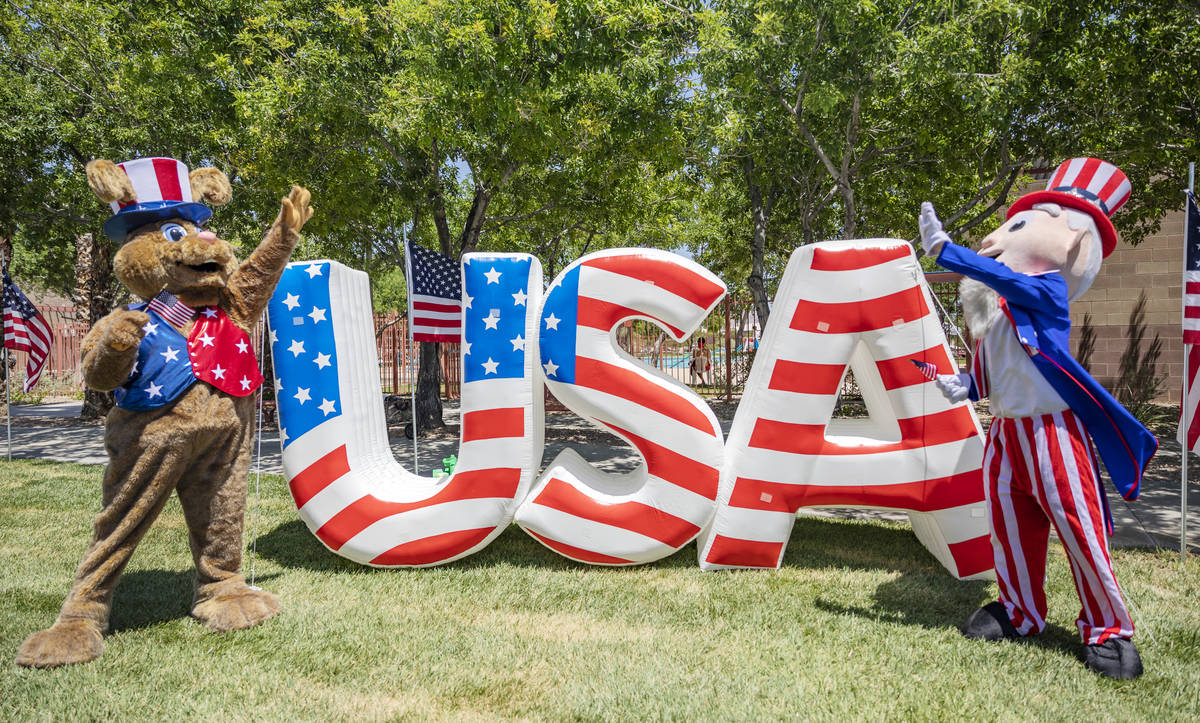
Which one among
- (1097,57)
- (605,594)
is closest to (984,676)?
(605,594)

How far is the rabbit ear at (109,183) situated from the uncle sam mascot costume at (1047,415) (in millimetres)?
4007

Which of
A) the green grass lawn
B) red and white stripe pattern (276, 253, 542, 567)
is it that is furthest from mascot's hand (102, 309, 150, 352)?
the green grass lawn

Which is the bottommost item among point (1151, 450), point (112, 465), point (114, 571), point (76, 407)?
point (76, 407)

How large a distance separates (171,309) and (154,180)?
71cm

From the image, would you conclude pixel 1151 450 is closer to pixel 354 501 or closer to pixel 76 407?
pixel 354 501

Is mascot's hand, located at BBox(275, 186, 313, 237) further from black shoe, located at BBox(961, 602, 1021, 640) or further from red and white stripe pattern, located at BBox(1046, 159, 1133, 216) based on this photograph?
black shoe, located at BBox(961, 602, 1021, 640)

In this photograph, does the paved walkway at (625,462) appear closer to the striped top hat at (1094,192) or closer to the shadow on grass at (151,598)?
the striped top hat at (1094,192)

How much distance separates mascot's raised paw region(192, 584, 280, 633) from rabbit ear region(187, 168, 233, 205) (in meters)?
2.22

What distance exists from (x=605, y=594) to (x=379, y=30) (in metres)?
7.88

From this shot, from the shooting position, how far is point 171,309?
364cm

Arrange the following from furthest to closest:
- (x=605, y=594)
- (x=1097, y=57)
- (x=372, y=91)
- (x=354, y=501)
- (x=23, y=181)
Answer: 1. (x=23, y=181)
2. (x=372, y=91)
3. (x=1097, y=57)
4. (x=354, y=501)
5. (x=605, y=594)

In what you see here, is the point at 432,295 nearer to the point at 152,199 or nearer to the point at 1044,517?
the point at 152,199

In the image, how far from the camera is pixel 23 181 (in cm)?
1098

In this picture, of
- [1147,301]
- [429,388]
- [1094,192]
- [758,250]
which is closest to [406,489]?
[1094,192]
